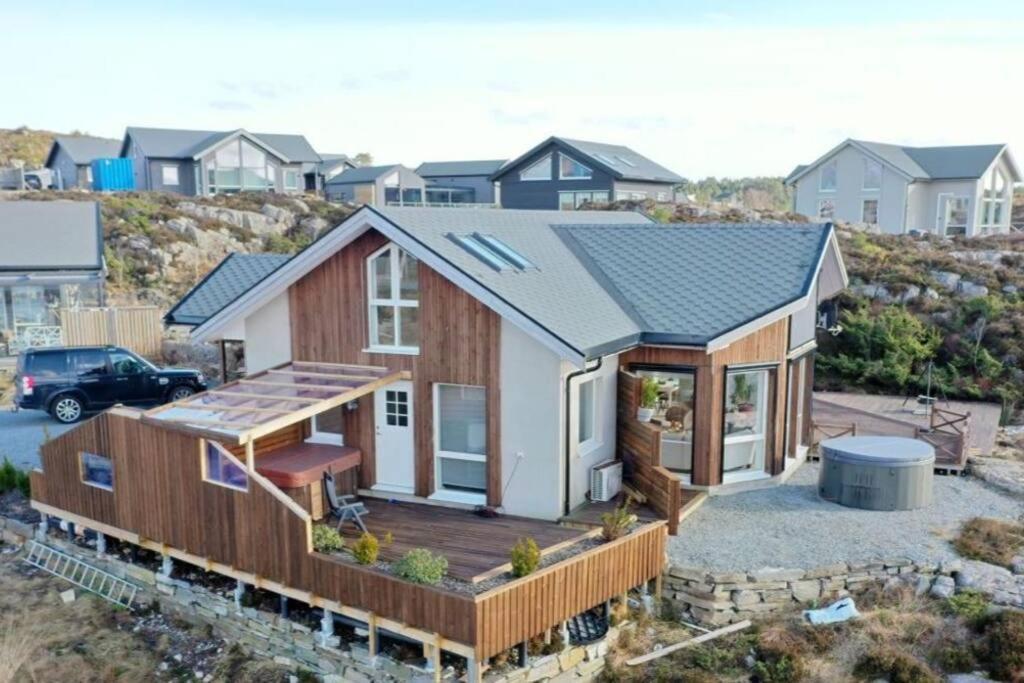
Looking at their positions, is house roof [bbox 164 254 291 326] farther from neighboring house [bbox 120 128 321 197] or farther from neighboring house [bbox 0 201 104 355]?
neighboring house [bbox 120 128 321 197]

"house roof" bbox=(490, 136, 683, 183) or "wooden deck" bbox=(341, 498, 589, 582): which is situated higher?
"house roof" bbox=(490, 136, 683, 183)

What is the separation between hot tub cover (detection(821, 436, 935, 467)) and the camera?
1440 centimetres

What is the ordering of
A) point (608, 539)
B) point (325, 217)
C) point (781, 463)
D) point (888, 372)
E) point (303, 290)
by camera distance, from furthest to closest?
1. point (325, 217)
2. point (888, 372)
3. point (781, 463)
4. point (303, 290)
5. point (608, 539)

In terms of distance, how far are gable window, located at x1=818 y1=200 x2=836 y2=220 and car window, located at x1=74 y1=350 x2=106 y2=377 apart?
4126 cm

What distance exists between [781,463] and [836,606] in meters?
4.45

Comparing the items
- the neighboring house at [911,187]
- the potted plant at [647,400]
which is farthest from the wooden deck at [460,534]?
the neighboring house at [911,187]

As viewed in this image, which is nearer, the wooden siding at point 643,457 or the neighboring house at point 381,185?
the wooden siding at point 643,457

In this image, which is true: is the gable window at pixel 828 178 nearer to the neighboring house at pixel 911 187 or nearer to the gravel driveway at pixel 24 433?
the neighboring house at pixel 911 187

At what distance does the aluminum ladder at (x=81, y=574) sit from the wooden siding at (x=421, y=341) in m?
4.18

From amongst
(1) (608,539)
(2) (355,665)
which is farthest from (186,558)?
(1) (608,539)

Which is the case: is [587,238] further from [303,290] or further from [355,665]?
[355,665]

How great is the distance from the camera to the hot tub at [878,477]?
1439 centimetres

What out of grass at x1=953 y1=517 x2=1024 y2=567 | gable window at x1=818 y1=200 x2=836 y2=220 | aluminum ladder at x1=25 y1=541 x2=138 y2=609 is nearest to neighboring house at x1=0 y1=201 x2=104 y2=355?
aluminum ladder at x1=25 y1=541 x2=138 y2=609

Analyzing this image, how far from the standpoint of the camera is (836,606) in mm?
11633
